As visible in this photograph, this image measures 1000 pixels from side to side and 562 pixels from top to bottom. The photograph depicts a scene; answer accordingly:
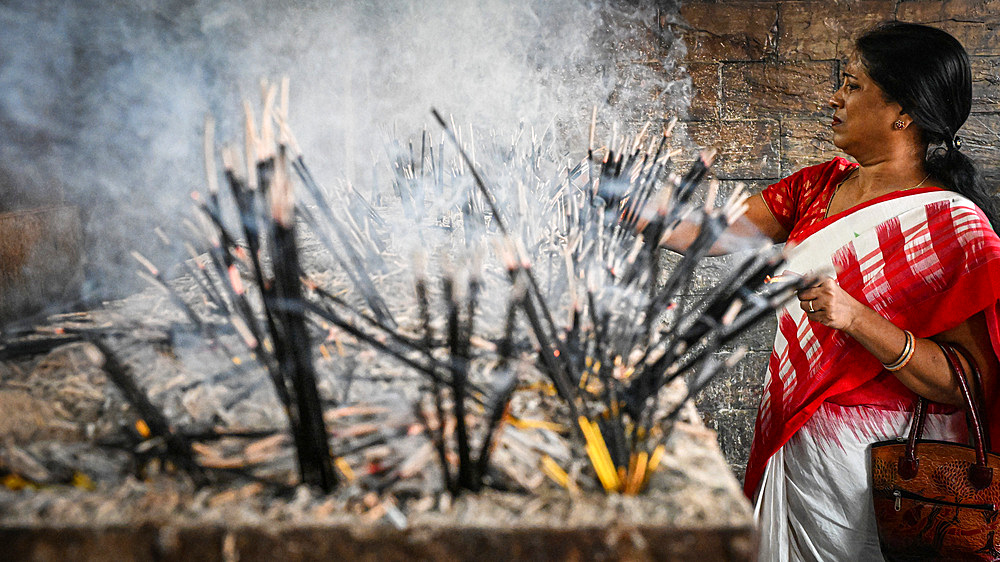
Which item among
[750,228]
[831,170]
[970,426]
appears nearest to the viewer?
[970,426]

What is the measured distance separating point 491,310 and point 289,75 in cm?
182

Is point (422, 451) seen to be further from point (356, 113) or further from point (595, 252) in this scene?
point (356, 113)

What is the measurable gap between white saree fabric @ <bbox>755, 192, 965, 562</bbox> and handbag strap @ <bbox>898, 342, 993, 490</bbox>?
0.05 metres

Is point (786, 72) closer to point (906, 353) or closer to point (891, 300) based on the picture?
point (891, 300)

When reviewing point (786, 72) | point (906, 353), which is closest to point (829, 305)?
point (906, 353)

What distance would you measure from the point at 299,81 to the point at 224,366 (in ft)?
6.00

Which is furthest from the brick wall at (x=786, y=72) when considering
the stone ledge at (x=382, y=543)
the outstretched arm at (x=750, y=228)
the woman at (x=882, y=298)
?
the stone ledge at (x=382, y=543)

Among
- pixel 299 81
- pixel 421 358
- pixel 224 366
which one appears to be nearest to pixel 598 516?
pixel 421 358

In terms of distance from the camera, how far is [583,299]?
1.18 metres

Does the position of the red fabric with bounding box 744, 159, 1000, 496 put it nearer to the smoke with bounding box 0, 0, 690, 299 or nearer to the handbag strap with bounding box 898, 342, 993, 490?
the handbag strap with bounding box 898, 342, 993, 490

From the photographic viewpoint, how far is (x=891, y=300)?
1.45 meters

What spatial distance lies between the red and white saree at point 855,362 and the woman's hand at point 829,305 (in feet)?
0.75

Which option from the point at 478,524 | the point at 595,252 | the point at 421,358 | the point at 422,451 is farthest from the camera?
the point at 595,252

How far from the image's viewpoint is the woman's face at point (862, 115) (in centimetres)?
145
